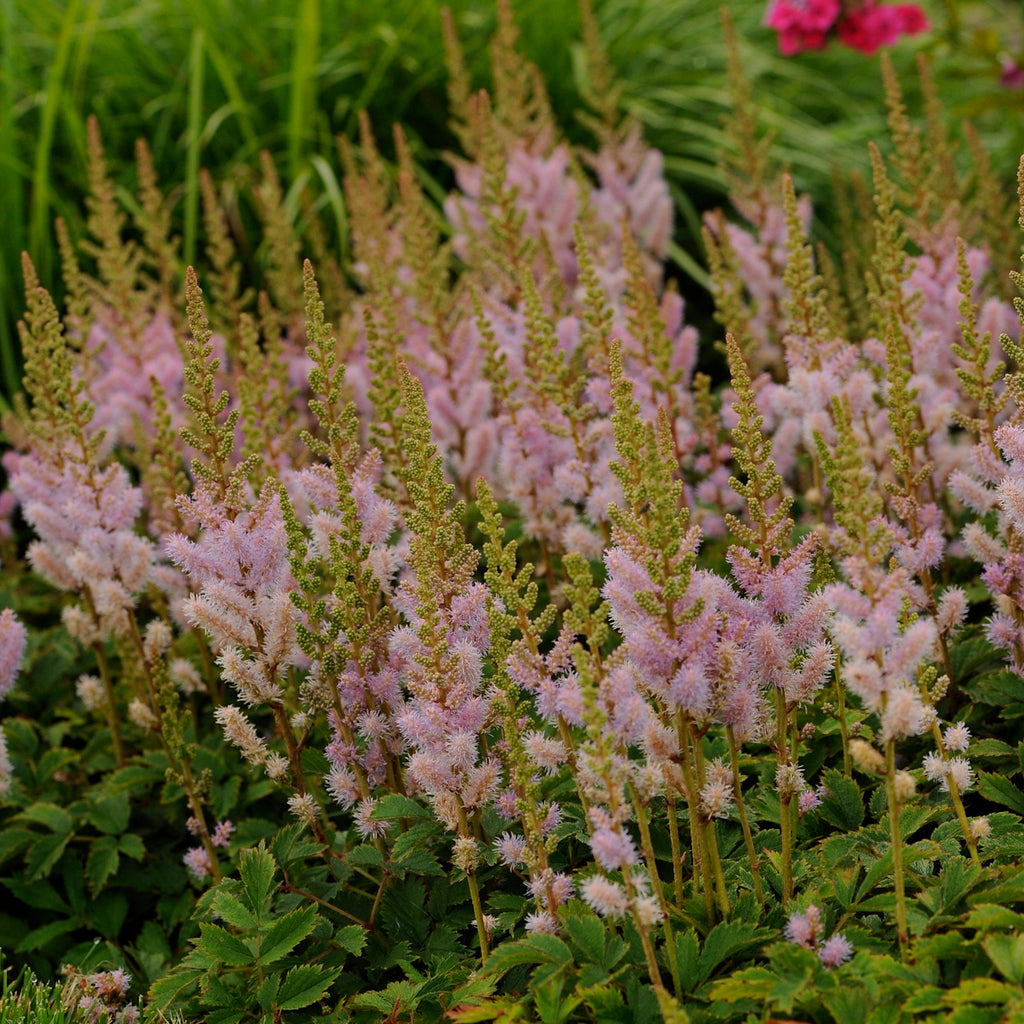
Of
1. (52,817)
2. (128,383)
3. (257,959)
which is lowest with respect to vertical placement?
(52,817)

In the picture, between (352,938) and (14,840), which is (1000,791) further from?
(14,840)

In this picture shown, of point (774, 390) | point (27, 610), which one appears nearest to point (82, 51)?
point (27, 610)

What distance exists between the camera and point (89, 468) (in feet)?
11.2

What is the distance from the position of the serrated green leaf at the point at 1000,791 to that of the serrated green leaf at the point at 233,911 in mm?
1583

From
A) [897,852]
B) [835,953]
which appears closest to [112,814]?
[835,953]

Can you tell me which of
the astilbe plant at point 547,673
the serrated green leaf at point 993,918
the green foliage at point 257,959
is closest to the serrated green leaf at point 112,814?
the astilbe plant at point 547,673

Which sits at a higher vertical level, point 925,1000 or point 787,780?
point 787,780

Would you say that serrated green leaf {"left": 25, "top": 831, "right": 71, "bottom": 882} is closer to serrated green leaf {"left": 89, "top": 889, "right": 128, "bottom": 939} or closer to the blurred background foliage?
serrated green leaf {"left": 89, "top": 889, "right": 128, "bottom": 939}

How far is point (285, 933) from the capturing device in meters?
2.38

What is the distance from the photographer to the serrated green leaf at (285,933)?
2328mm

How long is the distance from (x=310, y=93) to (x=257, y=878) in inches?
210

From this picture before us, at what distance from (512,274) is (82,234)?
3.68 meters

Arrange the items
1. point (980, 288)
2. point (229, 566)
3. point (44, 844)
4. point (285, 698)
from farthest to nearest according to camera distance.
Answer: point (980, 288) < point (44, 844) < point (285, 698) < point (229, 566)

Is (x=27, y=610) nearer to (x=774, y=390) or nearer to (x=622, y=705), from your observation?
(x=774, y=390)
